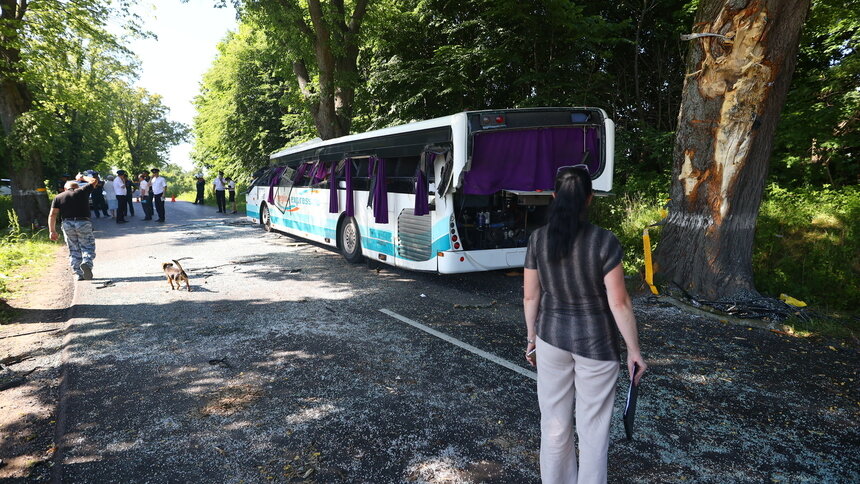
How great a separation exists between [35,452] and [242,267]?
672cm

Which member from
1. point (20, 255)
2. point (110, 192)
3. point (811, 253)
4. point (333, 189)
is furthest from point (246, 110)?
point (811, 253)

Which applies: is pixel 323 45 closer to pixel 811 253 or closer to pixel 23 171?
pixel 23 171

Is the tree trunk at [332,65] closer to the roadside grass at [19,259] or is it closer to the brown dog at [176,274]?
the roadside grass at [19,259]

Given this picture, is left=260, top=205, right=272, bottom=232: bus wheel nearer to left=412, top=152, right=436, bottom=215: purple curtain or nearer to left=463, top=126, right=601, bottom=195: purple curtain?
left=412, top=152, right=436, bottom=215: purple curtain

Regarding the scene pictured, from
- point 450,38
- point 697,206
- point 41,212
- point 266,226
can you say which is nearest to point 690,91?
point 697,206

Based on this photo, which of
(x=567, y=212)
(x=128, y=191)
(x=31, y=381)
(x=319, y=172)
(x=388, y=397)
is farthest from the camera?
(x=128, y=191)

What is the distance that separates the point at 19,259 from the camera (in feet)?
35.1

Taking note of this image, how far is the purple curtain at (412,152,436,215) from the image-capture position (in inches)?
309

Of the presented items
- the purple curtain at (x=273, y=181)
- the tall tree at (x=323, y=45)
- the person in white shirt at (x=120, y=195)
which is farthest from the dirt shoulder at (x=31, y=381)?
the person in white shirt at (x=120, y=195)

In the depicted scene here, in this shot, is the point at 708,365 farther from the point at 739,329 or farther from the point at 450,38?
the point at 450,38

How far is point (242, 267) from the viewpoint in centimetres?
1002

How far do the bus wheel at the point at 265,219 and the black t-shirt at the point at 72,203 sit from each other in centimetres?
661

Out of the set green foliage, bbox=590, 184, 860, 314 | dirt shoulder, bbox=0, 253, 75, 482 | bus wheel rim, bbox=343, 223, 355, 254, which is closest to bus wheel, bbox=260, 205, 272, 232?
bus wheel rim, bbox=343, 223, 355, 254

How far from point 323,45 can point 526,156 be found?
10.1 metres
